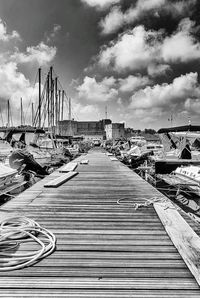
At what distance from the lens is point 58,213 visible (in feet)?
18.7

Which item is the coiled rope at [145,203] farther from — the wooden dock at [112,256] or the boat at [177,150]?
the boat at [177,150]

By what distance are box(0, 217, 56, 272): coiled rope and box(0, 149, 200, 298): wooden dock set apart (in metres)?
0.11

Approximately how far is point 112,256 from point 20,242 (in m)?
1.39

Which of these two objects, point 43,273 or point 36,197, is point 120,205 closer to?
point 36,197

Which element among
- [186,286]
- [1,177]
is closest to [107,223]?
[186,286]

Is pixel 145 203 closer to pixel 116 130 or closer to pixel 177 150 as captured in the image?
pixel 177 150

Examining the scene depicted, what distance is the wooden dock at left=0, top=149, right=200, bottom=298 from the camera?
2.70 m

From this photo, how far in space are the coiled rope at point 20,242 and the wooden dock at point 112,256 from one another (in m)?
0.11

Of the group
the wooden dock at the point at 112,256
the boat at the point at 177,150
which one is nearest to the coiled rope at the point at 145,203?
the wooden dock at the point at 112,256

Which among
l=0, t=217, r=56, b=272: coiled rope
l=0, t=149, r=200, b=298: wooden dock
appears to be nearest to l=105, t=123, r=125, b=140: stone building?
l=0, t=149, r=200, b=298: wooden dock

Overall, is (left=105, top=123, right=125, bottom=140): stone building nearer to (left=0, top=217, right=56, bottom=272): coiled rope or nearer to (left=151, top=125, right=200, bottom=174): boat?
(left=151, top=125, right=200, bottom=174): boat

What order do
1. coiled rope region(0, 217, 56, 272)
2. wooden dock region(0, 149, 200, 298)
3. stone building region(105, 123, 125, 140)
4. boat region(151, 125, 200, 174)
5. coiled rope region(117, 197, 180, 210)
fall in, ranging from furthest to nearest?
stone building region(105, 123, 125, 140)
boat region(151, 125, 200, 174)
coiled rope region(117, 197, 180, 210)
coiled rope region(0, 217, 56, 272)
wooden dock region(0, 149, 200, 298)

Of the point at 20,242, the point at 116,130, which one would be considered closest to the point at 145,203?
the point at 20,242

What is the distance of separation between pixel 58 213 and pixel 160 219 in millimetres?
2191
